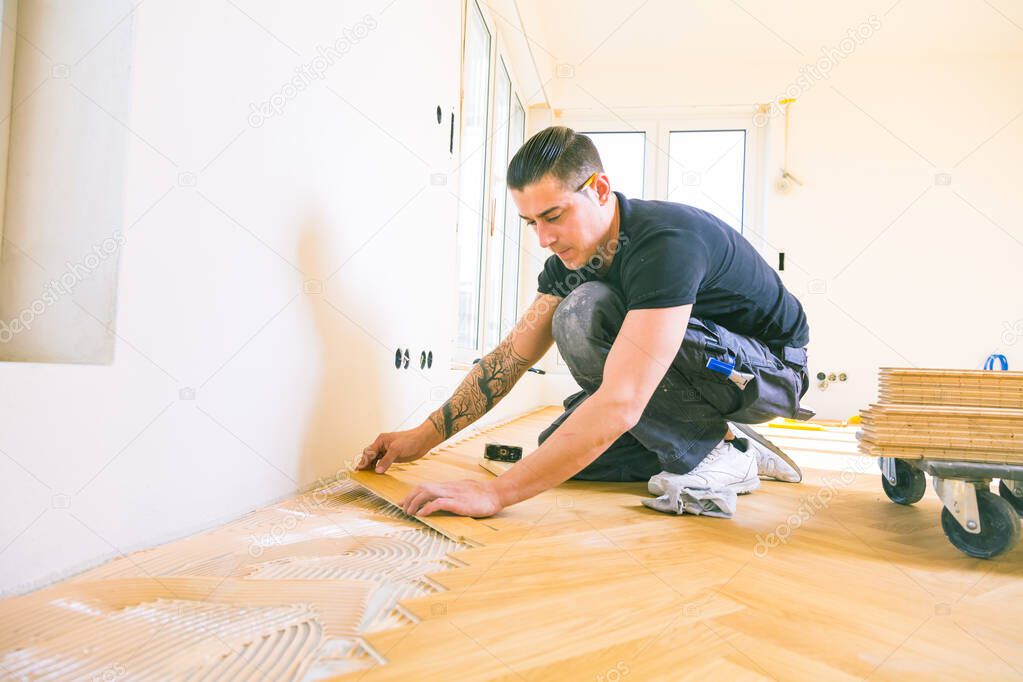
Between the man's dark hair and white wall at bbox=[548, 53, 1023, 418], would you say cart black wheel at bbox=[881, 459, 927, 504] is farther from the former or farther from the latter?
white wall at bbox=[548, 53, 1023, 418]

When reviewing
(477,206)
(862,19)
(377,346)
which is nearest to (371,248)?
(377,346)

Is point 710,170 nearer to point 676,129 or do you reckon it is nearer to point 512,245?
point 676,129

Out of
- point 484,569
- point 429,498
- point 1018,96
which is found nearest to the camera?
point 484,569

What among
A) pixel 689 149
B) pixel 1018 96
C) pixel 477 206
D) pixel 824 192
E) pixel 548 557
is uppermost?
pixel 1018 96

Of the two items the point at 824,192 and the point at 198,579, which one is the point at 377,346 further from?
the point at 824,192

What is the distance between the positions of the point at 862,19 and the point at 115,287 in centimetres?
539

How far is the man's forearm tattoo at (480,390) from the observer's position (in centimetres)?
159

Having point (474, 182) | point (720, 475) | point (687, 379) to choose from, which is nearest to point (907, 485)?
point (720, 475)

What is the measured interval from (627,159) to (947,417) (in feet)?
16.0

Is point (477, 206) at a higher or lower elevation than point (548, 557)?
higher

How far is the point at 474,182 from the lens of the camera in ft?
11.3

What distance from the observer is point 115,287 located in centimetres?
92

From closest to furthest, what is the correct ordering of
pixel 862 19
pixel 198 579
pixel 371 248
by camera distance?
pixel 198 579 → pixel 371 248 → pixel 862 19

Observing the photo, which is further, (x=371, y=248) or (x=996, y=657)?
(x=371, y=248)
